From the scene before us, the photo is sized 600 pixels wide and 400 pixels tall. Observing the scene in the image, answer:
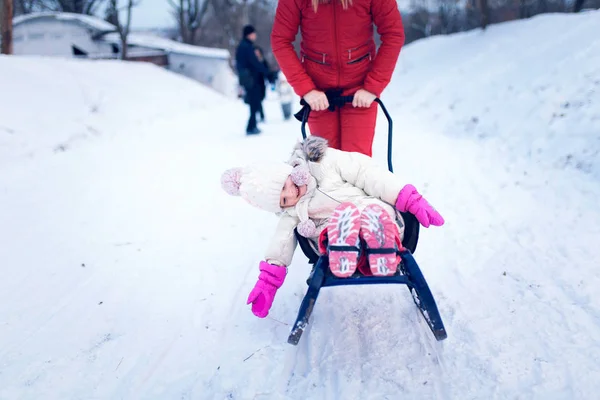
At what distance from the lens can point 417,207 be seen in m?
1.79

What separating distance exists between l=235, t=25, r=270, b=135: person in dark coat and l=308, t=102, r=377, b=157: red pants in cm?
495

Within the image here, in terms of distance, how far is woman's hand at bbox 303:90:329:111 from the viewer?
2.26m

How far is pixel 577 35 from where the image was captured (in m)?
6.12

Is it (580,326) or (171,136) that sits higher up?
(171,136)

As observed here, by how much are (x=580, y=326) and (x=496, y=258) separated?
2.42 ft

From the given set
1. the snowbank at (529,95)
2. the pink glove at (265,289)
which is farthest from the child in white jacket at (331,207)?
the snowbank at (529,95)

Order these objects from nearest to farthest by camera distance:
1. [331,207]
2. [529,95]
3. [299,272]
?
[331,207] → [299,272] → [529,95]

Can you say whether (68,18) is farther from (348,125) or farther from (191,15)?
(348,125)

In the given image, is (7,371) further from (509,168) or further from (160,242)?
(509,168)

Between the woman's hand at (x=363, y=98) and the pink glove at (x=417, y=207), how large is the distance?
2.22ft

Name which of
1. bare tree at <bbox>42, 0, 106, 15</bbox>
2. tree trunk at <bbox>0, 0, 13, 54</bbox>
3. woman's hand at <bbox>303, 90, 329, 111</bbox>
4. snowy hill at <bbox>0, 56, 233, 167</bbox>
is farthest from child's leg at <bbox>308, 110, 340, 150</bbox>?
bare tree at <bbox>42, 0, 106, 15</bbox>

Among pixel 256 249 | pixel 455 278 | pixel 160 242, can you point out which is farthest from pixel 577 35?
pixel 160 242

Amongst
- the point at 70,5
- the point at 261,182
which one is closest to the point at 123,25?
the point at 70,5

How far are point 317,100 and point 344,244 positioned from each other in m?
0.97
